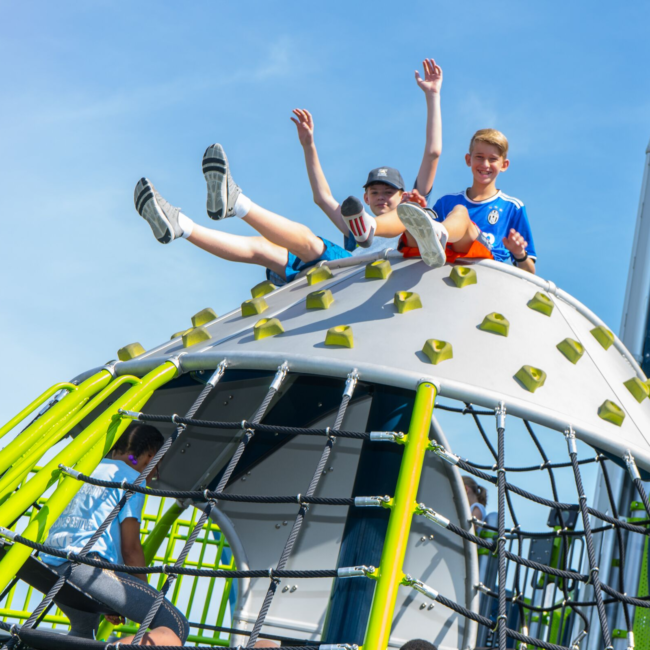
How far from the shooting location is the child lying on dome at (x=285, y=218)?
3898 millimetres

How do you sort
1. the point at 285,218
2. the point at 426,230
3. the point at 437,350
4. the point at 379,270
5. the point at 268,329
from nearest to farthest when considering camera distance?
the point at 437,350
the point at 426,230
the point at 268,329
the point at 379,270
the point at 285,218

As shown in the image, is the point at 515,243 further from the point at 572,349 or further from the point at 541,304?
the point at 572,349

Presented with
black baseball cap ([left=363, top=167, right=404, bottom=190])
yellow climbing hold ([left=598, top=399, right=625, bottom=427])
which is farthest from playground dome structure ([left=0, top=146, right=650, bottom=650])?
black baseball cap ([left=363, top=167, right=404, bottom=190])

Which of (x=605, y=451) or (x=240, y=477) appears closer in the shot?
(x=605, y=451)

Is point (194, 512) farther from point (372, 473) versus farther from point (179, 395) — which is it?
point (372, 473)

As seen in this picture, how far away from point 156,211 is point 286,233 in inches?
31.2

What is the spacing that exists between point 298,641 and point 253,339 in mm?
2337

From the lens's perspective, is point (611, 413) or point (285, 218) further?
point (285, 218)

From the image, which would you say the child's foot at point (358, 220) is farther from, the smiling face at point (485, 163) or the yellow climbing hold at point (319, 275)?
the smiling face at point (485, 163)

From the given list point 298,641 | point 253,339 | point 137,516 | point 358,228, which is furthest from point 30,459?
point 298,641

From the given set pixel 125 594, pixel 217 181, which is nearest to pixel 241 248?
pixel 217 181

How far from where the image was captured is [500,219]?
4.61 meters

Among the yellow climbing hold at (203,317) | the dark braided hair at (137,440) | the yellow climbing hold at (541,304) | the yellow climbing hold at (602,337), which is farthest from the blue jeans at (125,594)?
the yellow climbing hold at (602,337)

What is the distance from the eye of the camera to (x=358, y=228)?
12.4 ft
